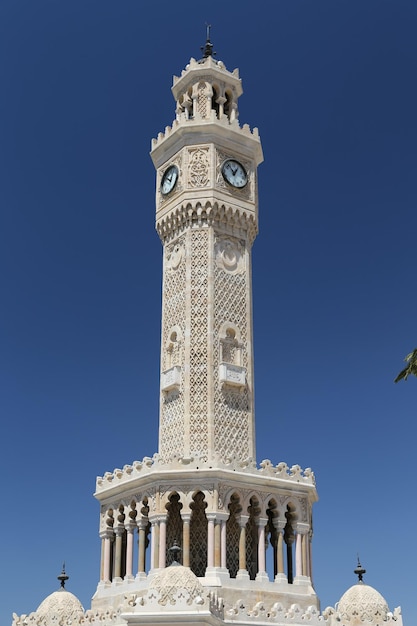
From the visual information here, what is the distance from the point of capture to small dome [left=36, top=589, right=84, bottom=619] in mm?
30453

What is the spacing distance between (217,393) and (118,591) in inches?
321

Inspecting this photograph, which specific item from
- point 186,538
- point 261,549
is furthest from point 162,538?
point 261,549

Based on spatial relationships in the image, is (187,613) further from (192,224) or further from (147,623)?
(192,224)

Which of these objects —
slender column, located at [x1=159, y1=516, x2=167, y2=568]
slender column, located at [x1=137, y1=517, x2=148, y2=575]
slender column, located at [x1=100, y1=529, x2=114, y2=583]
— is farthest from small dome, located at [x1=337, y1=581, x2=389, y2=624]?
slender column, located at [x1=100, y1=529, x2=114, y2=583]

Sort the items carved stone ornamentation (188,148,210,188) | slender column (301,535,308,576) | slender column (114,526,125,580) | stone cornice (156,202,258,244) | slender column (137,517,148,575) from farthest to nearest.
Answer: carved stone ornamentation (188,148,210,188) < stone cornice (156,202,258,244) < slender column (114,526,125,580) < slender column (301,535,308,576) < slender column (137,517,148,575)

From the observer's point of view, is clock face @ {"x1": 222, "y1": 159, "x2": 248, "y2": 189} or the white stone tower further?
clock face @ {"x1": 222, "y1": 159, "x2": 248, "y2": 189}

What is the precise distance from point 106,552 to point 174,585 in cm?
1176

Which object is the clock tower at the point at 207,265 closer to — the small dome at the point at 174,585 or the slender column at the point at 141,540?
the slender column at the point at 141,540

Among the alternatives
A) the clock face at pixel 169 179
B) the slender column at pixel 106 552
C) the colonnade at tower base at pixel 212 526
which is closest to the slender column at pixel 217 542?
the colonnade at tower base at pixel 212 526

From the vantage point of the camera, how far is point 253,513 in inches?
1228

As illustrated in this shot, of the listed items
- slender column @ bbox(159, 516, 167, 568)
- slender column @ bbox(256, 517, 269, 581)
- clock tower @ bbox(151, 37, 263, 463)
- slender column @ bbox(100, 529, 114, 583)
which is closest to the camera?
slender column @ bbox(159, 516, 167, 568)

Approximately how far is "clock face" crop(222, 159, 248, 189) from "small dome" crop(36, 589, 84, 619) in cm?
1803

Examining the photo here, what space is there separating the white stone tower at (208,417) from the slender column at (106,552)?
4 centimetres

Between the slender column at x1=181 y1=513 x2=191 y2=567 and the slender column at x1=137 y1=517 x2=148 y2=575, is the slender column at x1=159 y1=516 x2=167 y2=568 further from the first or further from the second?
the slender column at x1=137 y1=517 x2=148 y2=575
